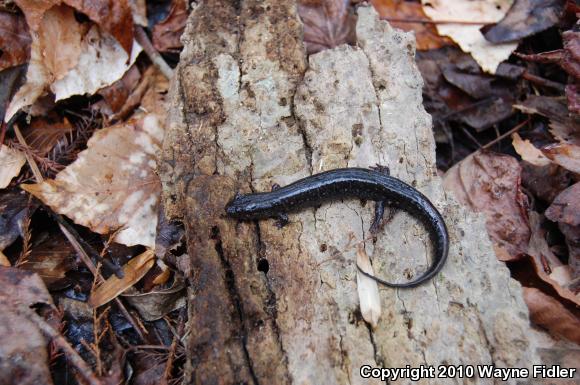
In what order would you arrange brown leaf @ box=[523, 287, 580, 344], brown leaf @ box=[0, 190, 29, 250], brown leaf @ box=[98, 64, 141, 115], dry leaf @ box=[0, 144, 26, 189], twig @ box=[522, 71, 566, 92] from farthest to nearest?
twig @ box=[522, 71, 566, 92]
brown leaf @ box=[98, 64, 141, 115]
dry leaf @ box=[0, 144, 26, 189]
brown leaf @ box=[0, 190, 29, 250]
brown leaf @ box=[523, 287, 580, 344]

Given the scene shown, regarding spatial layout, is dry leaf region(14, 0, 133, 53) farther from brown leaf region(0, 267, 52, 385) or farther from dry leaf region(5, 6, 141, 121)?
brown leaf region(0, 267, 52, 385)

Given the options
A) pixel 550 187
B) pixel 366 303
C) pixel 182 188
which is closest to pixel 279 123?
pixel 182 188

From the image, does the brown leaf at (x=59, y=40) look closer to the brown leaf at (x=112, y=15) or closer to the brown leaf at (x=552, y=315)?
the brown leaf at (x=112, y=15)

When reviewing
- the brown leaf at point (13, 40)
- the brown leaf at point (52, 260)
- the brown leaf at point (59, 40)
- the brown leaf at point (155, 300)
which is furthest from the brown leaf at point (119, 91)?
the brown leaf at point (155, 300)

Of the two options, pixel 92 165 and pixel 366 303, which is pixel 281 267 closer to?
pixel 366 303

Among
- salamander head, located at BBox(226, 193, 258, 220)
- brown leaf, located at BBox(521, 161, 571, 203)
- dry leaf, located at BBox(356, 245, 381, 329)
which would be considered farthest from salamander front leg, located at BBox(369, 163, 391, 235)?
brown leaf, located at BBox(521, 161, 571, 203)
